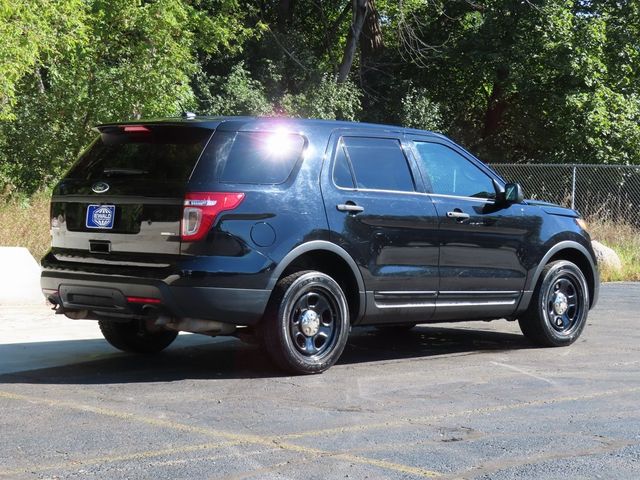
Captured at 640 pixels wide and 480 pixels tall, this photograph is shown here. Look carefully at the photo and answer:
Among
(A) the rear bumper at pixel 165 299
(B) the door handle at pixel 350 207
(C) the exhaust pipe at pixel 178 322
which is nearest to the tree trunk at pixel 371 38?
(B) the door handle at pixel 350 207

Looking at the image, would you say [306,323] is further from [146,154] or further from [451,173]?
[451,173]

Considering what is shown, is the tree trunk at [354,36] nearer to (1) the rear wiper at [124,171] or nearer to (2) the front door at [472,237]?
(2) the front door at [472,237]

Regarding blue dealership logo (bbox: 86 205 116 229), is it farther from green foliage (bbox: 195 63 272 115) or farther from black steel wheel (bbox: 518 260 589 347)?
green foliage (bbox: 195 63 272 115)

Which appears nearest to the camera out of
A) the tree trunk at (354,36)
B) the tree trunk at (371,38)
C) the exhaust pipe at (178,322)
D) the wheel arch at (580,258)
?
the exhaust pipe at (178,322)

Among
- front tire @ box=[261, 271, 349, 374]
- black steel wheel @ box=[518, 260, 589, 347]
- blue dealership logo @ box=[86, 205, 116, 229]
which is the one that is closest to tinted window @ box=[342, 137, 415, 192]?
front tire @ box=[261, 271, 349, 374]

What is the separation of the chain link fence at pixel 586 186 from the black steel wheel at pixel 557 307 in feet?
42.4

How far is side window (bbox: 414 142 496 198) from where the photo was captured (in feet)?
29.5

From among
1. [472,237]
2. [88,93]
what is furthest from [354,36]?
[472,237]

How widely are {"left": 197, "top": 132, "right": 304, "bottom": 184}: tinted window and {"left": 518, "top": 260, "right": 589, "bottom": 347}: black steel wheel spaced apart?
2893mm

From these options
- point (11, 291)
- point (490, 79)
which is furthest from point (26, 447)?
point (490, 79)

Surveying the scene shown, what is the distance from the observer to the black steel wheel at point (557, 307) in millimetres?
9633

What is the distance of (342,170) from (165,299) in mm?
1799

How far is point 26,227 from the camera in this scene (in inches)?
615

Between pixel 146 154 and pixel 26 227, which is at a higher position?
pixel 146 154
